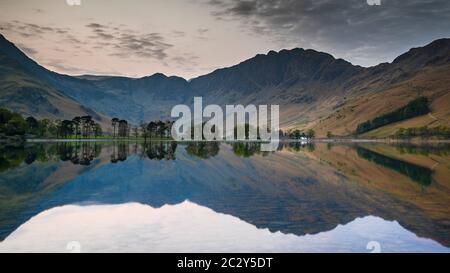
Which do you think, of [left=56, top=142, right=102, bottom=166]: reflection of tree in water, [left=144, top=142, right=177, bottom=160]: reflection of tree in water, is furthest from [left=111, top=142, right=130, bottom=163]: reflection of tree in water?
[left=144, top=142, right=177, bottom=160]: reflection of tree in water

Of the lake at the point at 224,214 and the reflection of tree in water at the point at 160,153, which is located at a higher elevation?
the reflection of tree in water at the point at 160,153

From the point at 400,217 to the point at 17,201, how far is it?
91.1 ft

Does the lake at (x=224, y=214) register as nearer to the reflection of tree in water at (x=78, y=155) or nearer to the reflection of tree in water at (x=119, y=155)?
the reflection of tree in water at (x=78, y=155)

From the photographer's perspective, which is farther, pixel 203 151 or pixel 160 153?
pixel 203 151

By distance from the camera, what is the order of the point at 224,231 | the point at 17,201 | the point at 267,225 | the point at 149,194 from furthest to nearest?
the point at 149,194
the point at 17,201
the point at 267,225
the point at 224,231

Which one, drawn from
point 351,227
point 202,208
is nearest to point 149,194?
point 202,208

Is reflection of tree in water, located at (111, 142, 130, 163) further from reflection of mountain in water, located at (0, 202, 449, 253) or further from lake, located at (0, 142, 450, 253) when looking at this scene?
reflection of mountain in water, located at (0, 202, 449, 253)

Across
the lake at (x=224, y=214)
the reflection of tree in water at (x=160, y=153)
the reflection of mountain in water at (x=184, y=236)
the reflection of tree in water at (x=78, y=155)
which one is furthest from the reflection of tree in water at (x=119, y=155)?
the reflection of mountain in water at (x=184, y=236)

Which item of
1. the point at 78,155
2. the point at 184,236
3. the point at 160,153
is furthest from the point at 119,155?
the point at 184,236

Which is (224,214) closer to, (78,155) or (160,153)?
(78,155)

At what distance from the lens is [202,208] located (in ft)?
106
